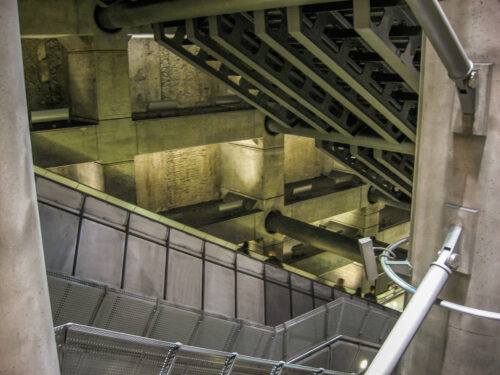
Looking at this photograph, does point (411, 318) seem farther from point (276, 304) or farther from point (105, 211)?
point (276, 304)

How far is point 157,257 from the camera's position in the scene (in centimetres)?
827

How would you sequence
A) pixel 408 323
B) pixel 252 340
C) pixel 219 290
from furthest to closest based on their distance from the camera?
pixel 219 290 < pixel 252 340 < pixel 408 323

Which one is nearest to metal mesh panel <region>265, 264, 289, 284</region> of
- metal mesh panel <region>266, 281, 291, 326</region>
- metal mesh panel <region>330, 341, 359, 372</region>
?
metal mesh panel <region>266, 281, 291, 326</region>

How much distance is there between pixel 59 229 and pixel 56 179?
991 mm

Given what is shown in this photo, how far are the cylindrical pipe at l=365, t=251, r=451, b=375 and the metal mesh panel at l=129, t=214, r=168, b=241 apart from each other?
6.32 metres

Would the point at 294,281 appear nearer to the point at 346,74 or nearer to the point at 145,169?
the point at 346,74

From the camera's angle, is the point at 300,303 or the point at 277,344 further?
the point at 300,303

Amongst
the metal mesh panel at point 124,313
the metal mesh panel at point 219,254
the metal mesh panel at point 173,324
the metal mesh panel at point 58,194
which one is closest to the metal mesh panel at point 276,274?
the metal mesh panel at point 219,254

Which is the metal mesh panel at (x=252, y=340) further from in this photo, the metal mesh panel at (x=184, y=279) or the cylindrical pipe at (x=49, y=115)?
the cylindrical pipe at (x=49, y=115)

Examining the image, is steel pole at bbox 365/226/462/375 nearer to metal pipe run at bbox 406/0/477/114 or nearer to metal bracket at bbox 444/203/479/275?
metal bracket at bbox 444/203/479/275

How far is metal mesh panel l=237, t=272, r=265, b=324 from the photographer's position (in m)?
9.62

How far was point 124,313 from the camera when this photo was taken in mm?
6906

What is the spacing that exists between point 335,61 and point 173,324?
18.0 ft

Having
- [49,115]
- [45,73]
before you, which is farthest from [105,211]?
[45,73]
